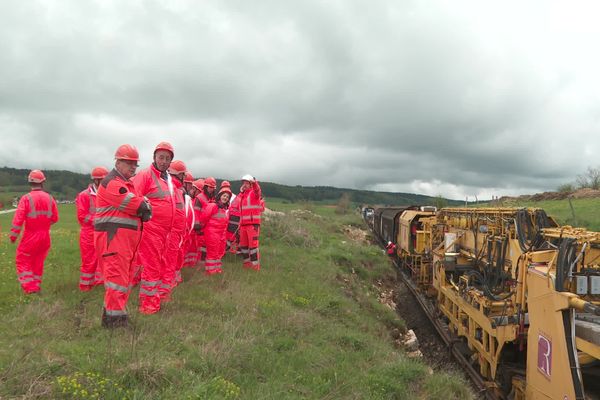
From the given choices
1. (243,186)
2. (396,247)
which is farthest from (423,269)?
(243,186)

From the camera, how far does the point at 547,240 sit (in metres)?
5.37

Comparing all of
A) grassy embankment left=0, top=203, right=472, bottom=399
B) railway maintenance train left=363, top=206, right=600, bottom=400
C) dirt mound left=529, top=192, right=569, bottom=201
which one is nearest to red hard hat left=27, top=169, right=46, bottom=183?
grassy embankment left=0, top=203, right=472, bottom=399

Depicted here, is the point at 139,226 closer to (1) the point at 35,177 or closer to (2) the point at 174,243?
(2) the point at 174,243

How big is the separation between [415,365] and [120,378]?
3746 millimetres

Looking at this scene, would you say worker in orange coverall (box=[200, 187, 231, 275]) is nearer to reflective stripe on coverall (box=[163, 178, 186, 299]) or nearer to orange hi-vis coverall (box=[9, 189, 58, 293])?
reflective stripe on coverall (box=[163, 178, 186, 299])

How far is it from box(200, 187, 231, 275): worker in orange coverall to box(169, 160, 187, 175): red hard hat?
981mm

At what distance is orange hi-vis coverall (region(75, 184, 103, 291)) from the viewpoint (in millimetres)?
6012

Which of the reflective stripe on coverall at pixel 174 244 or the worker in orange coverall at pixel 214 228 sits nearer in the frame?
the reflective stripe on coverall at pixel 174 244

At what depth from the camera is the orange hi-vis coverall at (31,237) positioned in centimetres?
567

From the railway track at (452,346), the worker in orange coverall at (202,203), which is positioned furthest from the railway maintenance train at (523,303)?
the worker in orange coverall at (202,203)

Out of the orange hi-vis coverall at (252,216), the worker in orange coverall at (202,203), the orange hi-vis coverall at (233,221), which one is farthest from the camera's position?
the orange hi-vis coverall at (233,221)

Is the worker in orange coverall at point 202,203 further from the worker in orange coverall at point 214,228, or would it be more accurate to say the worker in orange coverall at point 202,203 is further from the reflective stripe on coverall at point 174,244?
the reflective stripe on coverall at point 174,244

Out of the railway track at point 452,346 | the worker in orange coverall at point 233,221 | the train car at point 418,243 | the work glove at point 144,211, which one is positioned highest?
the work glove at point 144,211

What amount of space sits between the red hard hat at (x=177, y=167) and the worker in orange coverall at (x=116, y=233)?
2221 millimetres
